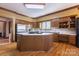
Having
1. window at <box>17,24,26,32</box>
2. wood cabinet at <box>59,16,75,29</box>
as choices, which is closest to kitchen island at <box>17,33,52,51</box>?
wood cabinet at <box>59,16,75,29</box>

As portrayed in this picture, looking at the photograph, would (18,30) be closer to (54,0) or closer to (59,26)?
(59,26)

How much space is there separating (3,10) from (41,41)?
3547 millimetres

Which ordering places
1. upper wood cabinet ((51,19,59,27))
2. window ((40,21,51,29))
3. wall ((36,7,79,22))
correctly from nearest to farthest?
1. wall ((36,7,79,22))
2. upper wood cabinet ((51,19,59,27))
3. window ((40,21,51,29))

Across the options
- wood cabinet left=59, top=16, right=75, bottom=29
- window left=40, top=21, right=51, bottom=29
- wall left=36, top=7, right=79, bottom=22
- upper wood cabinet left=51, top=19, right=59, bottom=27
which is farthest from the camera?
window left=40, top=21, right=51, bottom=29

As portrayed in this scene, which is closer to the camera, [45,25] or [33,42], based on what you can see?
[33,42]

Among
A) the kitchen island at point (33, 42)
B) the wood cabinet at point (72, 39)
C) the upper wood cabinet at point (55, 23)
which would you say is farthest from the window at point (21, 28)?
the wood cabinet at point (72, 39)

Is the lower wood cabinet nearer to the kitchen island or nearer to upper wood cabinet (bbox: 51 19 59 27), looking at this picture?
upper wood cabinet (bbox: 51 19 59 27)

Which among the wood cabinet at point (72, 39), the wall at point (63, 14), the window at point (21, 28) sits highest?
the wall at point (63, 14)

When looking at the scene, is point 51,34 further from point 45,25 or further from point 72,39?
point 45,25

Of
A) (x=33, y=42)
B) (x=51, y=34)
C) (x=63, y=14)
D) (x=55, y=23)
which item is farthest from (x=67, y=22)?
(x=33, y=42)

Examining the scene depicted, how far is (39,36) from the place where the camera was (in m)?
4.89

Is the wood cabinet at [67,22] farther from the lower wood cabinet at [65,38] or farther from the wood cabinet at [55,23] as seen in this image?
the lower wood cabinet at [65,38]

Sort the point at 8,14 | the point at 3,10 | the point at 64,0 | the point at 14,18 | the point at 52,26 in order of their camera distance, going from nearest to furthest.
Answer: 1. the point at 64,0
2. the point at 3,10
3. the point at 8,14
4. the point at 14,18
5. the point at 52,26

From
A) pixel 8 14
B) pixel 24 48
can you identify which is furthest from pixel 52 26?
pixel 24 48
